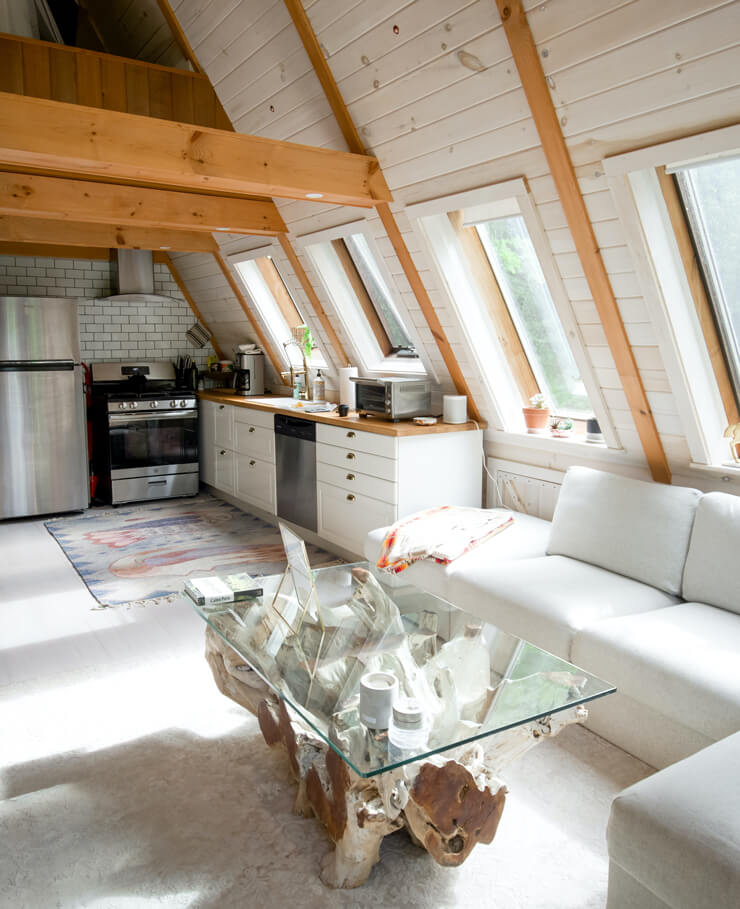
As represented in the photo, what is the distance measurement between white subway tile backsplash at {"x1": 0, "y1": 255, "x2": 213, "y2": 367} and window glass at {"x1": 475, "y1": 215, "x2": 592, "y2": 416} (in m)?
3.93

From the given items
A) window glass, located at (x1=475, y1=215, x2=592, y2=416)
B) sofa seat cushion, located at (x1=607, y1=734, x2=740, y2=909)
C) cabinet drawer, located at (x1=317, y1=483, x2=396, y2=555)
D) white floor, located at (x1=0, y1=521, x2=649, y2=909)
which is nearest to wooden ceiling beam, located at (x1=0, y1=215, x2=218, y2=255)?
cabinet drawer, located at (x1=317, y1=483, x2=396, y2=555)

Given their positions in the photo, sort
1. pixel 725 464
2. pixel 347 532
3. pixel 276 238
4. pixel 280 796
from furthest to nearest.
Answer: pixel 276 238 → pixel 347 532 → pixel 725 464 → pixel 280 796

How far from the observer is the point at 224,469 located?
6473mm

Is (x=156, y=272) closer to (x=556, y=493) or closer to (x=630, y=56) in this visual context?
(x=556, y=493)

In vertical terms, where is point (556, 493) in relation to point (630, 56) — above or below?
below

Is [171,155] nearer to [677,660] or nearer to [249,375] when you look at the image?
[677,660]

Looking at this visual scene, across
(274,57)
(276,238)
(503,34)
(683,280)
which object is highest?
(274,57)

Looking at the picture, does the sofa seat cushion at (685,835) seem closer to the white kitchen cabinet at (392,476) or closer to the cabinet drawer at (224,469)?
the white kitchen cabinet at (392,476)

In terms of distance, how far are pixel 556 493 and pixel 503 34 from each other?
7.35ft

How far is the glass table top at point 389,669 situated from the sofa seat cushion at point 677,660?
26cm

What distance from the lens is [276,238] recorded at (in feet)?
17.3

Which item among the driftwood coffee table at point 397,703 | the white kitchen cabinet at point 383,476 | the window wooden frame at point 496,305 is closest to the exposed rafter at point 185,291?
the white kitchen cabinet at point 383,476

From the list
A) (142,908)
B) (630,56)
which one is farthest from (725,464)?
(142,908)

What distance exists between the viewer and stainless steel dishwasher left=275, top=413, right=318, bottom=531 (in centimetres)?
511
